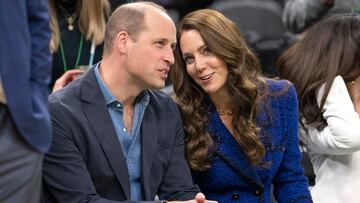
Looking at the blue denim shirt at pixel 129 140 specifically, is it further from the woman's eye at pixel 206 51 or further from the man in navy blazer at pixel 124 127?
the woman's eye at pixel 206 51

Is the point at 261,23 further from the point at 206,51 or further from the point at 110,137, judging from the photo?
the point at 110,137

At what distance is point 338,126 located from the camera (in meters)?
3.22

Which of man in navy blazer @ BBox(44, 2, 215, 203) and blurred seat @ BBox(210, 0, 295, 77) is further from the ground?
man in navy blazer @ BBox(44, 2, 215, 203)

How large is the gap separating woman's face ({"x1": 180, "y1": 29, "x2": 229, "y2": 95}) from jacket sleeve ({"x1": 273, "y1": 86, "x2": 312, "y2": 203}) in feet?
1.08

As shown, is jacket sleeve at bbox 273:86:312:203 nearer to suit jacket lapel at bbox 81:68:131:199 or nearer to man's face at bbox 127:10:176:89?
man's face at bbox 127:10:176:89

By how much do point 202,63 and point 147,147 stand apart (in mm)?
444

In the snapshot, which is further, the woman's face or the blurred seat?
the blurred seat

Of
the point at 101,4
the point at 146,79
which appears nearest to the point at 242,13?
the point at 101,4

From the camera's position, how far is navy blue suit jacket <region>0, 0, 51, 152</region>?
1.93 meters

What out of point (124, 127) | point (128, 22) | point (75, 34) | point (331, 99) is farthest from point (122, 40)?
point (331, 99)

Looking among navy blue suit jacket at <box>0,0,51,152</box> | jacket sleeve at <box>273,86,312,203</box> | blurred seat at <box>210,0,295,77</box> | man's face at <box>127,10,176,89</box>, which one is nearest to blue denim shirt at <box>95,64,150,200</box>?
man's face at <box>127,10,176,89</box>

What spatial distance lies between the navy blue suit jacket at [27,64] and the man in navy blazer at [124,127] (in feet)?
2.05

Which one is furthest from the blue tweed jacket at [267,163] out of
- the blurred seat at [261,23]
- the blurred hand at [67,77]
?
the blurred seat at [261,23]

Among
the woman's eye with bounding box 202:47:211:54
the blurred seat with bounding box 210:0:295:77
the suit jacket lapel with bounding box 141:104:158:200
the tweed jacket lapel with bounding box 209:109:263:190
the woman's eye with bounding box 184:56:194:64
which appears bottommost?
the blurred seat with bounding box 210:0:295:77
